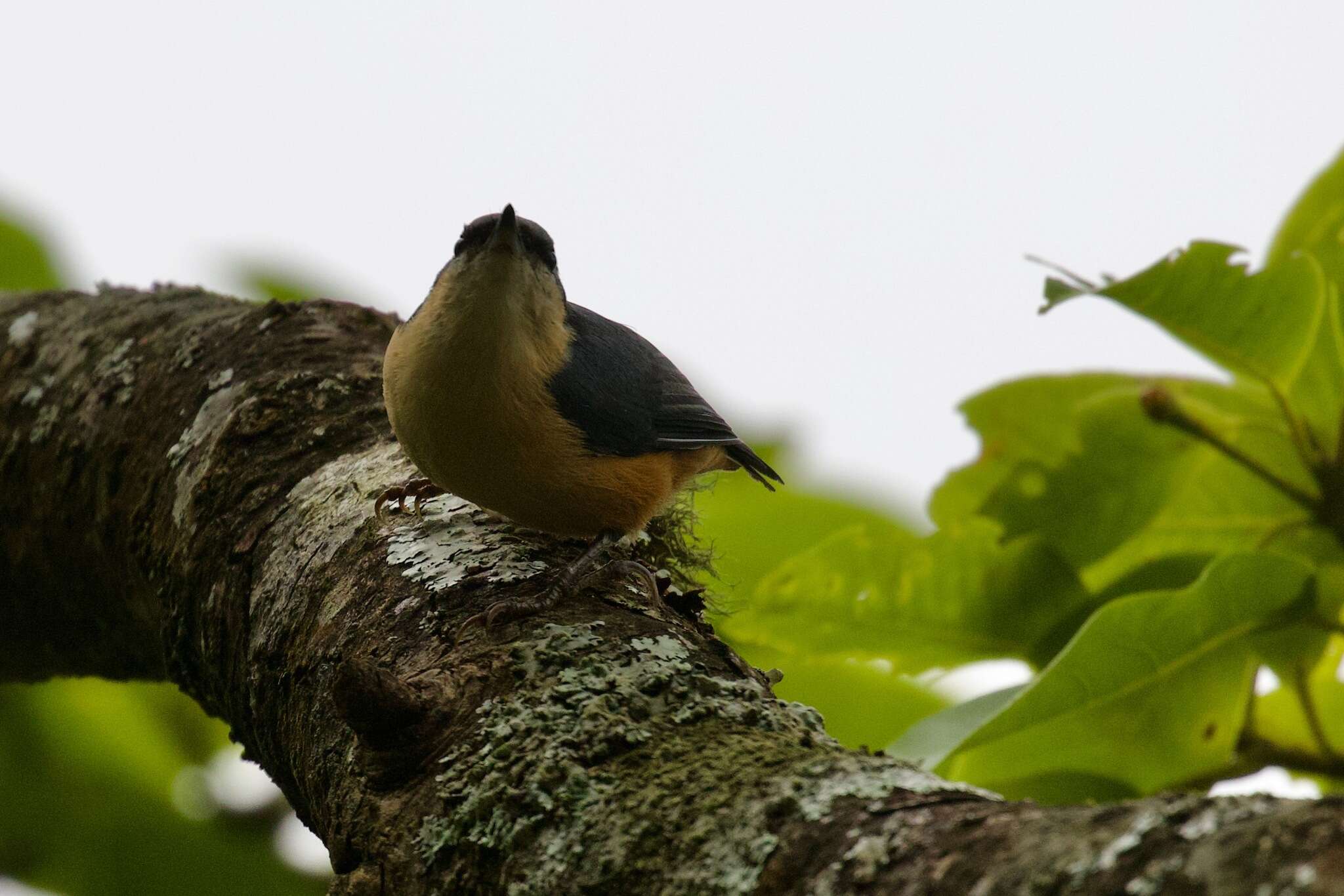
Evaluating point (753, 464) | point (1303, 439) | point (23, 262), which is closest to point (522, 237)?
point (753, 464)

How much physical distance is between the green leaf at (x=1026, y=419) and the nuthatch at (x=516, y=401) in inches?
23.4

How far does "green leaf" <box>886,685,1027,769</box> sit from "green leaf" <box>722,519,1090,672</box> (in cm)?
29

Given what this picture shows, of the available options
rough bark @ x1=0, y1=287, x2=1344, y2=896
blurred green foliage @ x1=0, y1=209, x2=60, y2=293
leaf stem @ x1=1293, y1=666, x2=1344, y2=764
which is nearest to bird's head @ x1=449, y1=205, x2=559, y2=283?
rough bark @ x1=0, y1=287, x2=1344, y2=896

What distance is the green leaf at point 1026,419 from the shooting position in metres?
2.18

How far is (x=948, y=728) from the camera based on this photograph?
5.82 ft

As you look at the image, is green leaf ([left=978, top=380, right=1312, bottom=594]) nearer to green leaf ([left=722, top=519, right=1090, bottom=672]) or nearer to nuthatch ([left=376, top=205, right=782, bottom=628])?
green leaf ([left=722, top=519, right=1090, bottom=672])

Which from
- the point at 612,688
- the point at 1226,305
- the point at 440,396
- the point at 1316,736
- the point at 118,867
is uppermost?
the point at 1226,305

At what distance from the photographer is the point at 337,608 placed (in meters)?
1.62

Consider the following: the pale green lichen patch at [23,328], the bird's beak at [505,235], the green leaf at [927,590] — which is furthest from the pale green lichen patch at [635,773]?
the pale green lichen patch at [23,328]

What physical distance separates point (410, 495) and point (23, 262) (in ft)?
5.67

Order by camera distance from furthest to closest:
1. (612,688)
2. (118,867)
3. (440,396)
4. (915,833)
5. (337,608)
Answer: (118,867), (440,396), (337,608), (612,688), (915,833)

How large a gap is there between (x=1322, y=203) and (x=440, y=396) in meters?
1.61

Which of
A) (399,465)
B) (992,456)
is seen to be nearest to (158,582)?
(399,465)

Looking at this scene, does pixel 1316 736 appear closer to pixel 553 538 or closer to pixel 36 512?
pixel 553 538
